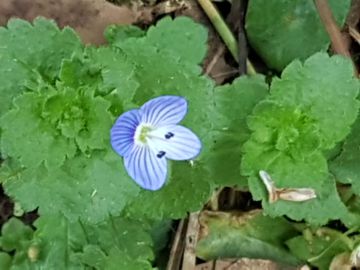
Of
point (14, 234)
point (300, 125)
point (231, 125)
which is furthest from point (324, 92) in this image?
point (14, 234)

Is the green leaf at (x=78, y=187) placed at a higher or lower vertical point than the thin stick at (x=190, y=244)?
higher

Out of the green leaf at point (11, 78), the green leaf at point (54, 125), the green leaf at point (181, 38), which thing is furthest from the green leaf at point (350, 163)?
the green leaf at point (11, 78)

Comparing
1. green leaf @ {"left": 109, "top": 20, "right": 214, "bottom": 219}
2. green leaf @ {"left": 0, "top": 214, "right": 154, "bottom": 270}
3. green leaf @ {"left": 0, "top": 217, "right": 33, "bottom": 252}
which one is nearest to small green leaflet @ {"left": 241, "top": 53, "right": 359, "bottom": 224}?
green leaf @ {"left": 109, "top": 20, "right": 214, "bottom": 219}

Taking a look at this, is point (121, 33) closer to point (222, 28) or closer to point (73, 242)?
point (222, 28)

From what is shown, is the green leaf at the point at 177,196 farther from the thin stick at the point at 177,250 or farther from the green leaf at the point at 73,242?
the thin stick at the point at 177,250

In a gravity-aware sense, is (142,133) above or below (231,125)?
above

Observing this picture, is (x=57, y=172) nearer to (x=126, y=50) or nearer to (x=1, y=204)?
(x=126, y=50)

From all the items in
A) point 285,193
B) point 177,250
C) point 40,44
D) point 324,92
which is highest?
point 40,44
